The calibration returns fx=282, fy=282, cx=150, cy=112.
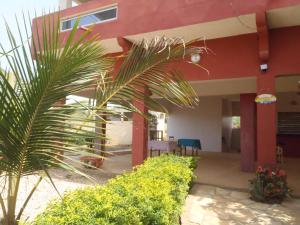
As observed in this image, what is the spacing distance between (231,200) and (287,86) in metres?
5.01

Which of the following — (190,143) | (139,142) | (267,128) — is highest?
(267,128)

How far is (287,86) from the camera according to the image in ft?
29.7

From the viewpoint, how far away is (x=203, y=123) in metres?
15.6

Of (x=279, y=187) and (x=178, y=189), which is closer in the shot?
(x=178, y=189)

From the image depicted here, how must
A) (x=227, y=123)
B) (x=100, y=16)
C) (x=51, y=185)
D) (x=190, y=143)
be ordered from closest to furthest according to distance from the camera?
(x=51, y=185) → (x=100, y=16) → (x=190, y=143) → (x=227, y=123)

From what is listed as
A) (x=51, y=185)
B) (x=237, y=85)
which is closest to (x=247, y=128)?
(x=237, y=85)

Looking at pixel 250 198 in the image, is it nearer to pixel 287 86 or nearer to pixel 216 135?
pixel 287 86

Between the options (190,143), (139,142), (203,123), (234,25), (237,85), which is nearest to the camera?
(234,25)

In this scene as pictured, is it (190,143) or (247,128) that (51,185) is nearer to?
(247,128)

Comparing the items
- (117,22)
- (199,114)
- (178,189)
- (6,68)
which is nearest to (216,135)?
(199,114)

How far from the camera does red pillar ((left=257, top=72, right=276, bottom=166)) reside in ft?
20.2

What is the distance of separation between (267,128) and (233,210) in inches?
82.8

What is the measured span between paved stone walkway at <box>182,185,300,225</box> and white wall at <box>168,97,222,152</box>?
29.5ft

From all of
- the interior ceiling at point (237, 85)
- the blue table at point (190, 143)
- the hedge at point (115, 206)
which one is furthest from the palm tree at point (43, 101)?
the blue table at point (190, 143)
